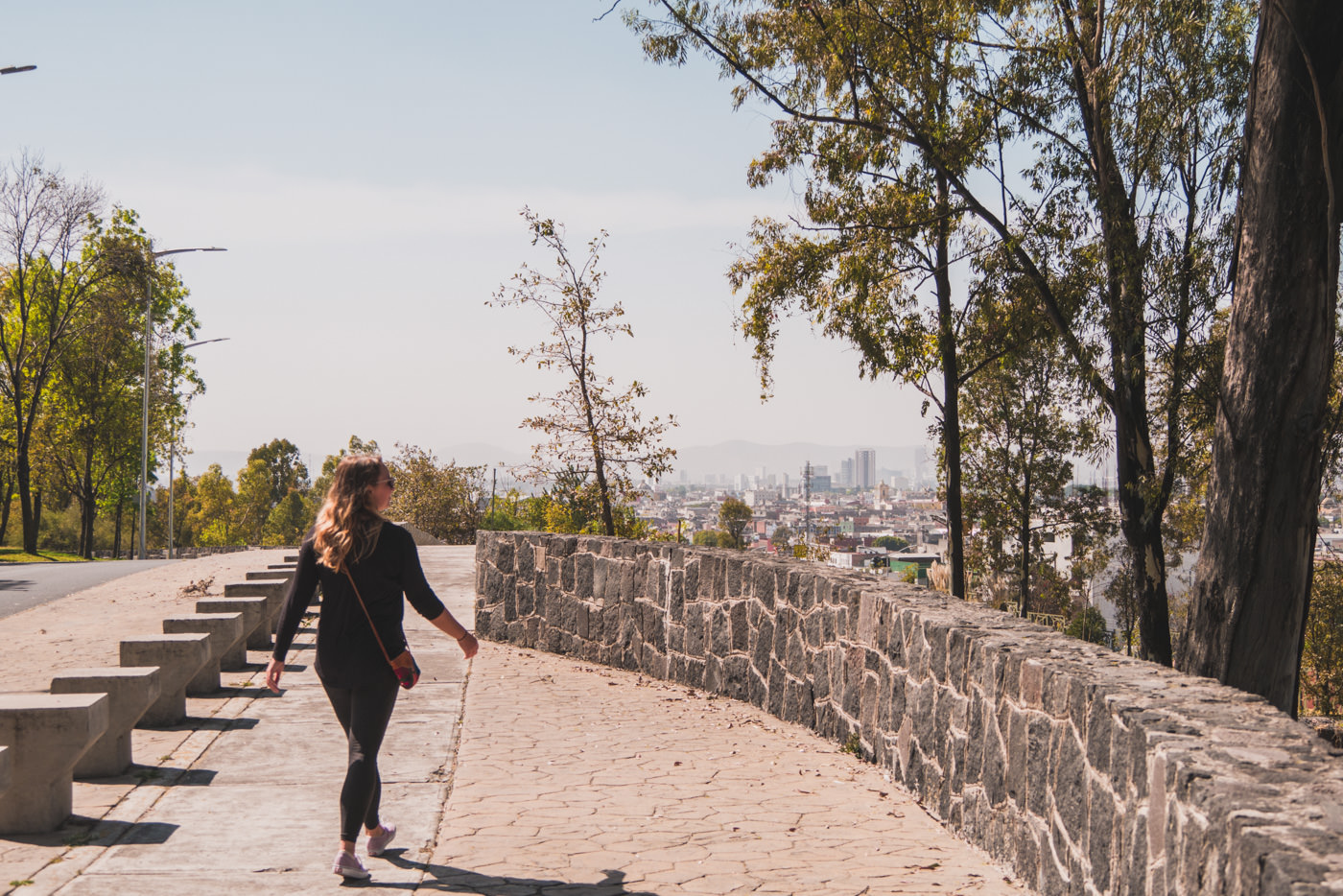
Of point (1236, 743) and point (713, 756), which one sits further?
point (713, 756)

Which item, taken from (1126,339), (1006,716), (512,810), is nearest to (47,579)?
(512,810)

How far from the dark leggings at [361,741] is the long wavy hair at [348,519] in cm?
55

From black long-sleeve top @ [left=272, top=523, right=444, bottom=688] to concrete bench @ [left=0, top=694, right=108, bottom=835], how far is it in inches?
41.0

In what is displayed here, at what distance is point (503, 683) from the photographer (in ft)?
32.5

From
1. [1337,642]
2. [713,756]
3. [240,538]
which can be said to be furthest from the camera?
[240,538]

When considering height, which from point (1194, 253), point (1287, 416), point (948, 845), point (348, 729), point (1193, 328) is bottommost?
point (948, 845)

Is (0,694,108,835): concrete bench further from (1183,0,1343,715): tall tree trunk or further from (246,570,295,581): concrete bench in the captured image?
(1183,0,1343,715): tall tree trunk

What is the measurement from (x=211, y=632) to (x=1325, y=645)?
35.3 meters

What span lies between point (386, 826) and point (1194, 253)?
12.0m

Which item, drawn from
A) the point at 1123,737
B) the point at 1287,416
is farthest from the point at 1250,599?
the point at 1123,737

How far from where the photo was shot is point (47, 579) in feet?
65.1

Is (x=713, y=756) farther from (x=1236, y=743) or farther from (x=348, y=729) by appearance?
(x=1236, y=743)

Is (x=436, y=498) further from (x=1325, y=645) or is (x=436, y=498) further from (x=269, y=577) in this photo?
(x=1325, y=645)

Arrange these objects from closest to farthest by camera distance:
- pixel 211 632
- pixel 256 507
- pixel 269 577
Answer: pixel 211 632
pixel 269 577
pixel 256 507
